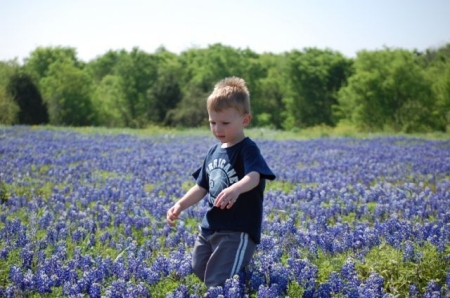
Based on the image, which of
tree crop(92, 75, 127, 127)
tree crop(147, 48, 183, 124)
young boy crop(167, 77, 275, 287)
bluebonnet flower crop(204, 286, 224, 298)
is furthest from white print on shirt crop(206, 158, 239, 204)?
tree crop(92, 75, 127, 127)

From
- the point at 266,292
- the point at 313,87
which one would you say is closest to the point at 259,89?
the point at 313,87

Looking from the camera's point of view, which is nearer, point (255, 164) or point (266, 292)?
point (266, 292)

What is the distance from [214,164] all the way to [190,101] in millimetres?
57238

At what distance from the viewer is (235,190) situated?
13.1ft

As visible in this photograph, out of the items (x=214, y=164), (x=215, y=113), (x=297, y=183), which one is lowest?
(x=297, y=183)

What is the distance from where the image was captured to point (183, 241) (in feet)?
19.9

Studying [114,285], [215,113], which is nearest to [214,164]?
[215,113]

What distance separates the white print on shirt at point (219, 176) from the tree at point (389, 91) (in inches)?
2200

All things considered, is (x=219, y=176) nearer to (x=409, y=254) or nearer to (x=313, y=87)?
(x=409, y=254)

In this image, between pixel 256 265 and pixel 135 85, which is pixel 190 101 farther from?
pixel 256 265

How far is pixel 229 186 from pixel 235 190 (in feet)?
1.81

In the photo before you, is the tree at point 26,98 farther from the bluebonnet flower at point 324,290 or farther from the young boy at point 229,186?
the bluebonnet flower at point 324,290

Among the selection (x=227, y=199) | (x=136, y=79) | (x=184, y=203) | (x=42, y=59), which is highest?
(x=42, y=59)

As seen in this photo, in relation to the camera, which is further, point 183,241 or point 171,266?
point 183,241
